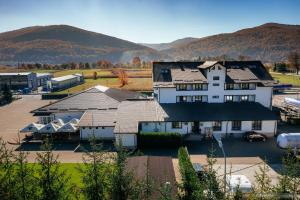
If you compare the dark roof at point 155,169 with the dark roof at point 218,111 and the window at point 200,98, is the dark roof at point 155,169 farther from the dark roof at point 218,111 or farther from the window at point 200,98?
the window at point 200,98

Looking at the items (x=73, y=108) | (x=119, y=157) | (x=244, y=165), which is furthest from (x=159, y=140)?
(x=119, y=157)

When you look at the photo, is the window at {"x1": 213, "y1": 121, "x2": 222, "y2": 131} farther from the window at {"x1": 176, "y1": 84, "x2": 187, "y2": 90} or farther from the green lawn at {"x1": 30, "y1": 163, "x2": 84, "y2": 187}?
the green lawn at {"x1": 30, "y1": 163, "x2": 84, "y2": 187}

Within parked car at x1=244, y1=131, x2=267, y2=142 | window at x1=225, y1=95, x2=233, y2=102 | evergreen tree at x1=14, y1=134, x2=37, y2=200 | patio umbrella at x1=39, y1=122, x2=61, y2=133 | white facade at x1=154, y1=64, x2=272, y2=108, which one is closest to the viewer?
evergreen tree at x1=14, y1=134, x2=37, y2=200

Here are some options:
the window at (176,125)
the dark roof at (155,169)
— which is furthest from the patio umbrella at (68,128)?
the dark roof at (155,169)

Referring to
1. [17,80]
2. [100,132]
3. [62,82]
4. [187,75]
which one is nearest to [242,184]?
[100,132]

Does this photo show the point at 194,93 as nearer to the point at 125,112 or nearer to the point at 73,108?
the point at 125,112

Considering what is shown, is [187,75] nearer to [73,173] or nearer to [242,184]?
[242,184]

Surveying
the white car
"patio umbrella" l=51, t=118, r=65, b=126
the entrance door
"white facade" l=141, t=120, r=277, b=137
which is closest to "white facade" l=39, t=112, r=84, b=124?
"patio umbrella" l=51, t=118, r=65, b=126
